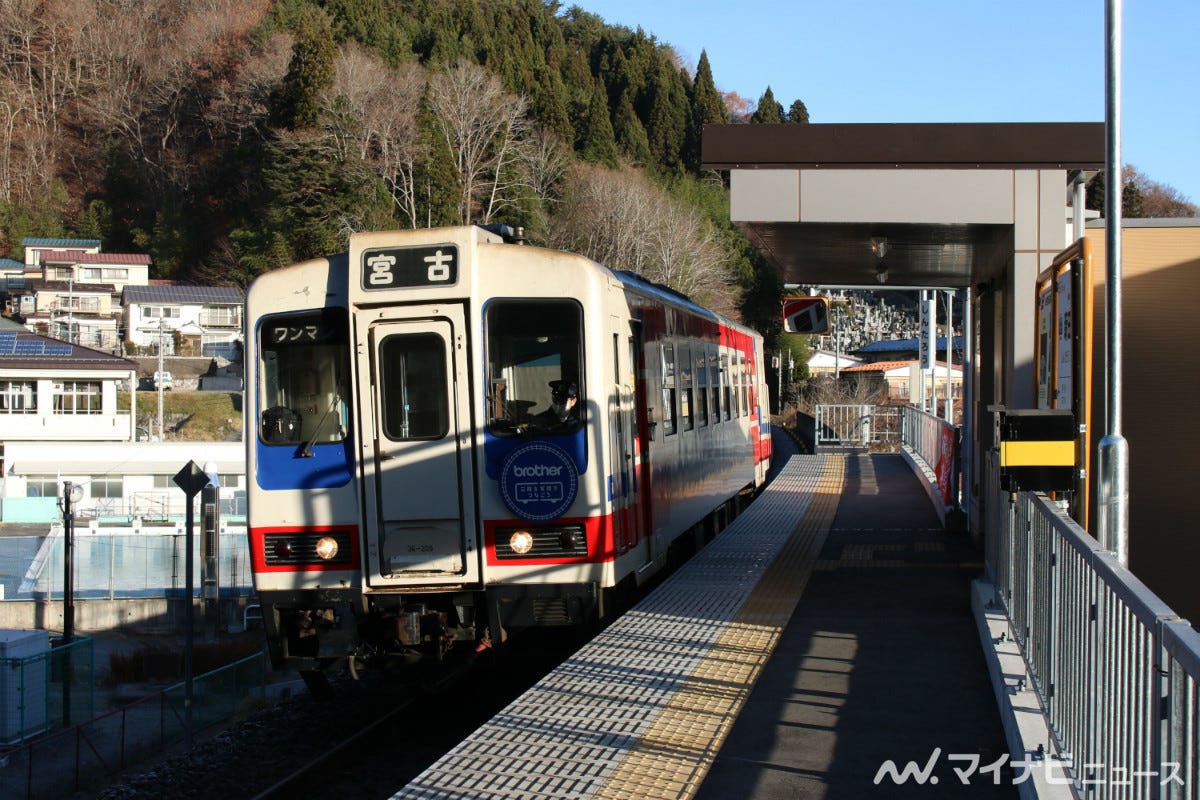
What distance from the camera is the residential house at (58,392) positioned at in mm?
49706

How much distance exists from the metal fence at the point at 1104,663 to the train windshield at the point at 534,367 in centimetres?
302

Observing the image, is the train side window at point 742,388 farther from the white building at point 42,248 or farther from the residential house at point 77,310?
the white building at point 42,248

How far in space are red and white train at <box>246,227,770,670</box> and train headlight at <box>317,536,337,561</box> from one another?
0.04 feet

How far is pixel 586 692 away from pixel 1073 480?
2917 millimetres

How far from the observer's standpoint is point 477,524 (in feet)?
26.7

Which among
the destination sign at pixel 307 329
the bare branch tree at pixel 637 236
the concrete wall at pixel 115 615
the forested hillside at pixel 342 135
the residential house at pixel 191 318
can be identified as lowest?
the concrete wall at pixel 115 615

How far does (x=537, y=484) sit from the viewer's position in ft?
26.9

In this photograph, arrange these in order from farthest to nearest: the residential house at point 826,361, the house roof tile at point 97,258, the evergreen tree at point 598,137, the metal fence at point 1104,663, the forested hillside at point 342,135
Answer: the house roof tile at point 97,258
the evergreen tree at point 598,137
the residential house at point 826,361
the forested hillside at point 342,135
the metal fence at point 1104,663

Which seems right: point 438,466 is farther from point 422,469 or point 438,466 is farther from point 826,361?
point 826,361

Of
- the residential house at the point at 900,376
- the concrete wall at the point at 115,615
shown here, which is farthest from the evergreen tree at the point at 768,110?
the concrete wall at the point at 115,615

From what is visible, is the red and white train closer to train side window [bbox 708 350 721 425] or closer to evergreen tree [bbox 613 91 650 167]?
train side window [bbox 708 350 721 425]

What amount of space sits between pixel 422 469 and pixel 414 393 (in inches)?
19.8

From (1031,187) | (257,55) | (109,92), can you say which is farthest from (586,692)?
(109,92)

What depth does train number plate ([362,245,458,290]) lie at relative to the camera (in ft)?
26.7
